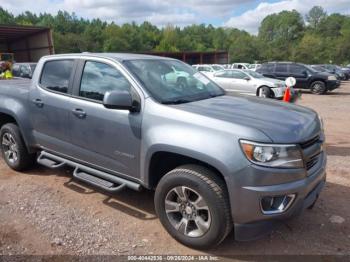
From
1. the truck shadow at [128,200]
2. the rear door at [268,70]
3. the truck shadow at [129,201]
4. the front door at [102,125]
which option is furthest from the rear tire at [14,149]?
the rear door at [268,70]

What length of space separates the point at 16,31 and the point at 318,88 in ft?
103

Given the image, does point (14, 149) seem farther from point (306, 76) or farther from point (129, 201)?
point (306, 76)

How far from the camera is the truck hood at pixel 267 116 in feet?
9.59

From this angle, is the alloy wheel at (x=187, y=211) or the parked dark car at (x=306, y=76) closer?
the alloy wheel at (x=187, y=211)

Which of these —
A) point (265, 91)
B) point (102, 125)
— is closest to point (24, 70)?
point (265, 91)

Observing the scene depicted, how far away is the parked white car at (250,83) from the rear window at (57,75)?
11993 mm

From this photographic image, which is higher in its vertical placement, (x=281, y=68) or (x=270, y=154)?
(x=270, y=154)

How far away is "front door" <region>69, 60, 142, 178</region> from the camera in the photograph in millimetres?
3514

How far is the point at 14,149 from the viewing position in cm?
516

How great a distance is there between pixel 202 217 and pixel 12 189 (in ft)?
9.43

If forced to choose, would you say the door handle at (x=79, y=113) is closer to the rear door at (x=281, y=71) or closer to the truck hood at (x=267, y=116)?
the truck hood at (x=267, y=116)

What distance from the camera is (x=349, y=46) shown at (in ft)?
225

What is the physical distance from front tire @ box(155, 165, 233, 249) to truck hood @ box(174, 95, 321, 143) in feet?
1.82

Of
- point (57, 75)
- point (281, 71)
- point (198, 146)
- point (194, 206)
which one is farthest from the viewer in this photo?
point (281, 71)
